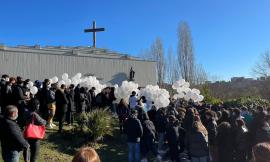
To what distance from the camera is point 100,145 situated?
15.1m

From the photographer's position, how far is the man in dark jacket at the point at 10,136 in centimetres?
795

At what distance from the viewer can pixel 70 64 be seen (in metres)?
30.1

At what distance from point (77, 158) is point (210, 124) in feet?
26.3

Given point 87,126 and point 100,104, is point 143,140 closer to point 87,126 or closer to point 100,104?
point 87,126

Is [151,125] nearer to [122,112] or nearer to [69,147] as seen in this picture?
[69,147]

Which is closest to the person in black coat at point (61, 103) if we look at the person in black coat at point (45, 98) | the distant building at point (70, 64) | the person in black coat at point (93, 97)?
the person in black coat at point (45, 98)

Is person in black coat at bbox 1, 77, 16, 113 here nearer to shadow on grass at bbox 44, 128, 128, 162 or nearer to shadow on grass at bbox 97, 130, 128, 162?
shadow on grass at bbox 44, 128, 128, 162

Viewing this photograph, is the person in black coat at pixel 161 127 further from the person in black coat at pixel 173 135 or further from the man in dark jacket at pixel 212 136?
the man in dark jacket at pixel 212 136

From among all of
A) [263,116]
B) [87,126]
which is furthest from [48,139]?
[263,116]

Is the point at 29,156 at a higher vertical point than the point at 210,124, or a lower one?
lower

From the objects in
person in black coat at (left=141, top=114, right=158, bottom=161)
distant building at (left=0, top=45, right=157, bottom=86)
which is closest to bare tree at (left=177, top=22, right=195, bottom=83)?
distant building at (left=0, top=45, right=157, bottom=86)

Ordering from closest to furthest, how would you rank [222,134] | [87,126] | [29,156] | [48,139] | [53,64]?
1. [222,134]
2. [29,156]
3. [48,139]
4. [87,126]
5. [53,64]

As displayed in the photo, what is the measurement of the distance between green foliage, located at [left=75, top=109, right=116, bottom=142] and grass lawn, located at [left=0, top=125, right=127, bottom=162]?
0.31 meters

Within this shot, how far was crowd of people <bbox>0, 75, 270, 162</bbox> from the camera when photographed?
8172 mm
